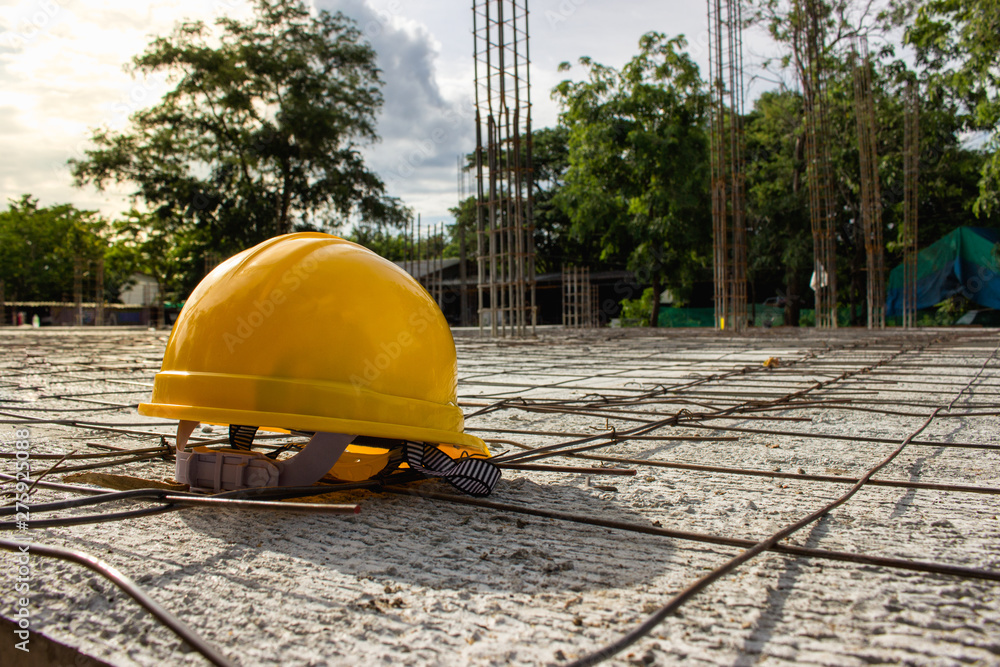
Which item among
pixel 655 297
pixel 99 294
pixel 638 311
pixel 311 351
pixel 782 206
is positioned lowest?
pixel 311 351

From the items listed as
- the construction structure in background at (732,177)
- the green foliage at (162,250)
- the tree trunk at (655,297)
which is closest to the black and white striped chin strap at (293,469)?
the construction structure in background at (732,177)

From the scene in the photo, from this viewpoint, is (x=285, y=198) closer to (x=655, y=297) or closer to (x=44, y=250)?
(x=655, y=297)

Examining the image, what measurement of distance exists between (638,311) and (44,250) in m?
38.6

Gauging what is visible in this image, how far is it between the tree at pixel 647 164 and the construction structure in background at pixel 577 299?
65.0 inches

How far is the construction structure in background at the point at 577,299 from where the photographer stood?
2269 centimetres

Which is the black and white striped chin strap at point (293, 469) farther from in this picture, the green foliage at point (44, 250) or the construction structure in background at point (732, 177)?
the green foliage at point (44, 250)

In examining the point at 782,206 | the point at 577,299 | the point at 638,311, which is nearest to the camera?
the point at 782,206

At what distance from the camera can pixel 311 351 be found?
1803mm

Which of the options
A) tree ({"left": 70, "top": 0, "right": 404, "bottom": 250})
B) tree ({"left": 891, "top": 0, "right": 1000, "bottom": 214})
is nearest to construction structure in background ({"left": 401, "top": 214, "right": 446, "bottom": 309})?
tree ({"left": 70, "top": 0, "right": 404, "bottom": 250})

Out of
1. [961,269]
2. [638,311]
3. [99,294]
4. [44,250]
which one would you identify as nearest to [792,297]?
[961,269]

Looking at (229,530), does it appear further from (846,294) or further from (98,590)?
(846,294)

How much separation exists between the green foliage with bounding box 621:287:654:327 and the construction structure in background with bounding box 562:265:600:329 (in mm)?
1189

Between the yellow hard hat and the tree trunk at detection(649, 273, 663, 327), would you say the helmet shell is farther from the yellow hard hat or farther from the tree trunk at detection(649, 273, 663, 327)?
the tree trunk at detection(649, 273, 663, 327)

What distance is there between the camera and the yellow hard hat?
1771mm
